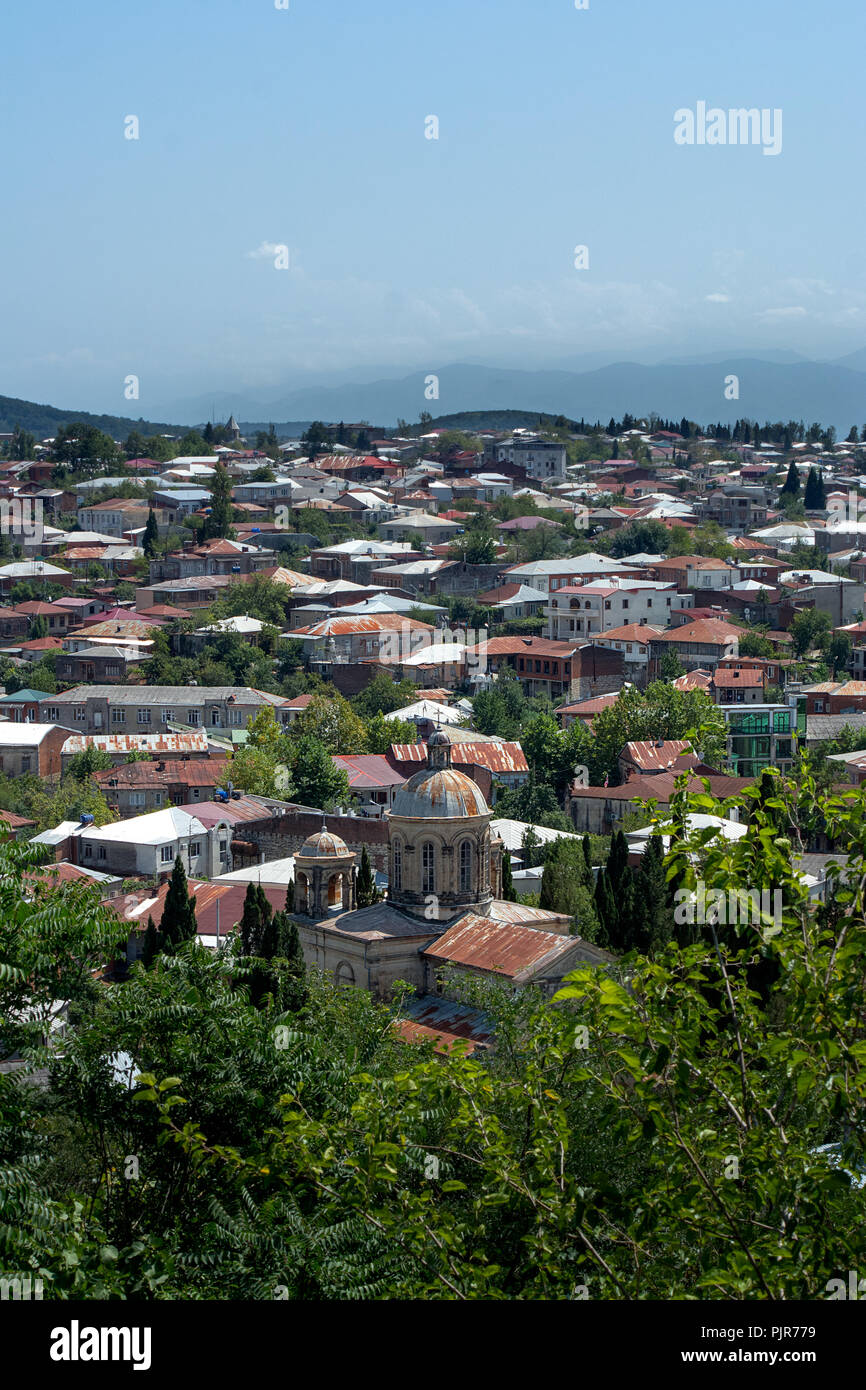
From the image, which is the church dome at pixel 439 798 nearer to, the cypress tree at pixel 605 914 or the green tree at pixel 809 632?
the cypress tree at pixel 605 914

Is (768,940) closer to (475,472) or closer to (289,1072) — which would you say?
(289,1072)

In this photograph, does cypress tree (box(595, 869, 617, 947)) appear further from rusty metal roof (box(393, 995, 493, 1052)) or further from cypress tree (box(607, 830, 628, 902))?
rusty metal roof (box(393, 995, 493, 1052))

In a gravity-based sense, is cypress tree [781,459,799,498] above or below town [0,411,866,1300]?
above

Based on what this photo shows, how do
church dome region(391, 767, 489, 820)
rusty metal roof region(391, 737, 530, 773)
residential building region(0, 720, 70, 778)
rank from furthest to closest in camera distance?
residential building region(0, 720, 70, 778), rusty metal roof region(391, 737, 530, 773), church dome region(391, 767, 489, 820)

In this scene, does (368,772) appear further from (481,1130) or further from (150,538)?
(481,1130)

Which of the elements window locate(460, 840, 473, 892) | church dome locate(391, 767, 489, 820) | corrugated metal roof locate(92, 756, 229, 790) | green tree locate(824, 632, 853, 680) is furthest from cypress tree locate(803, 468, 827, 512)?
window locate(460, 840, 473, 892)

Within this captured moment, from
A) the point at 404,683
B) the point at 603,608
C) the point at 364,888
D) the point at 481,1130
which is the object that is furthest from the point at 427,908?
A: the point at 603,608
